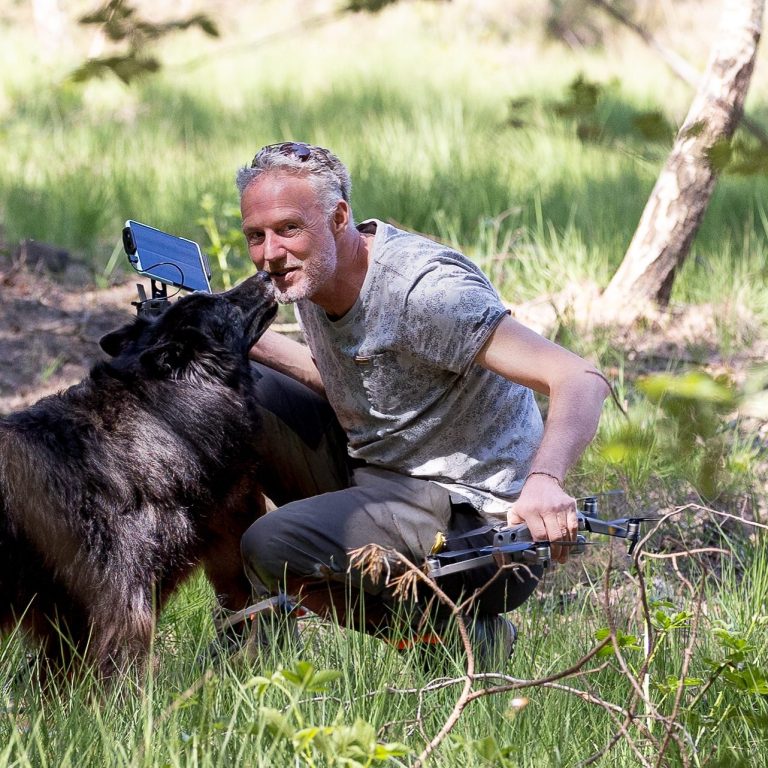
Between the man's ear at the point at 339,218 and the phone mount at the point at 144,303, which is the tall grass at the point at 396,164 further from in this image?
the phone mount at the point at 144,303

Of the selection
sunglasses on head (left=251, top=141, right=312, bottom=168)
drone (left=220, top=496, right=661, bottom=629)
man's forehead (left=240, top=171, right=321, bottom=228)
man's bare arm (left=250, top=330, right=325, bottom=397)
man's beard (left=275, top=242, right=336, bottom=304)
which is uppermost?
sunglasses on head (left=251, top=141, right=312, bottom=168)

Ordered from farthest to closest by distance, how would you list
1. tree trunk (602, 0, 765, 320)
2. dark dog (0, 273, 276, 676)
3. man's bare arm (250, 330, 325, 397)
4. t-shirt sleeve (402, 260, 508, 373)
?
tree trunk (602, 0, 765, 320)
man's bare arm (250, 330, 325, 397)
t-shirt sleeve (402, 260, 508, 373)
dark dog (0, 273, 276, 676)

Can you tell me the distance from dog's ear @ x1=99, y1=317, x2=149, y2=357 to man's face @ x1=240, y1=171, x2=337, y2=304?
1.52 feet

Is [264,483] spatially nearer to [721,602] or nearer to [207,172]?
[721,602]

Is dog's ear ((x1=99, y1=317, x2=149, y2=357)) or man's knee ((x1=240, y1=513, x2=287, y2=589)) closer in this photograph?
man's knee ((x1=240, y1=513, x2=287, y2=589))

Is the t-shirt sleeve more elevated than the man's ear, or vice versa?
the man's ear

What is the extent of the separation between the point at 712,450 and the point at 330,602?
69.0 inches

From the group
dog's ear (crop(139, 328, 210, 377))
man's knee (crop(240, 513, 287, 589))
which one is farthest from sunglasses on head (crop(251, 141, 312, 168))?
man's knee (crop(240, 513, 287, 589))

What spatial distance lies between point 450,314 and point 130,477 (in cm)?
107

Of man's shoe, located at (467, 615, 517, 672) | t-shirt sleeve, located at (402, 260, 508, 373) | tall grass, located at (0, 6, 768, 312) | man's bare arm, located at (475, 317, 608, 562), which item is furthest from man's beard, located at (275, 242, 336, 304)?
tall grass, located at (0, 6, 768, 312)

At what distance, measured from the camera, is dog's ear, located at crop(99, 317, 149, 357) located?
314 cm

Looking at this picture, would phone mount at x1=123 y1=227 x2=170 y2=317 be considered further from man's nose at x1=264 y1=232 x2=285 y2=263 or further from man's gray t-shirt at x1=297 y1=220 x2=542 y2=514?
man's gray t-shirt at x1=297 y1=220 x2=542 y2=514

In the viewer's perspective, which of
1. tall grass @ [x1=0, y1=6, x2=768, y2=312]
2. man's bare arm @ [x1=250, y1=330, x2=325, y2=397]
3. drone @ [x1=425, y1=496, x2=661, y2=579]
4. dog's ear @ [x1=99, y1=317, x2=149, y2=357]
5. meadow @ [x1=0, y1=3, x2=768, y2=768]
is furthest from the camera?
tall grass @ [x1=0, y1=6, x2=768, y2=312]

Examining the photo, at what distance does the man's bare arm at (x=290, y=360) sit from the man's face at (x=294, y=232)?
527mm
